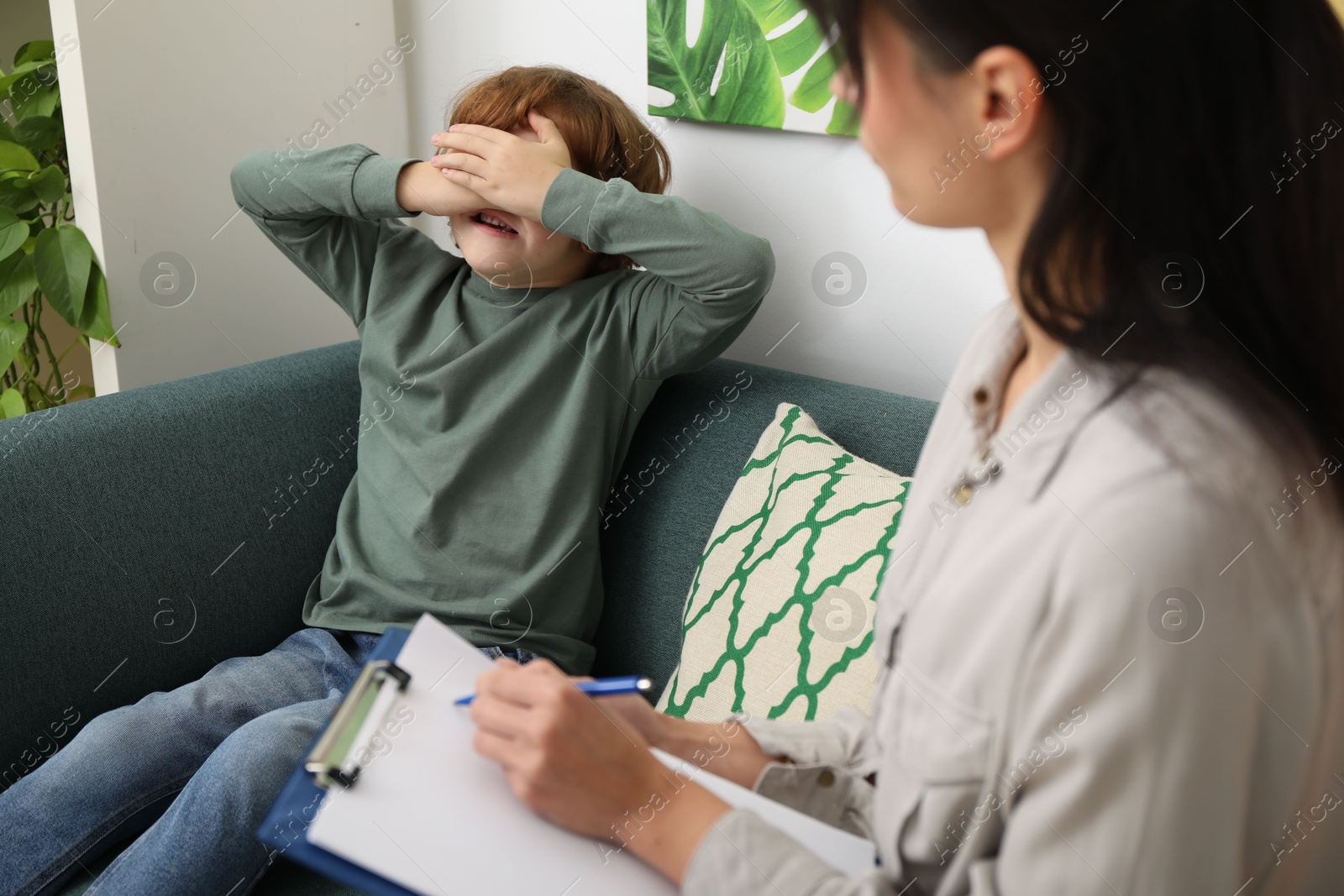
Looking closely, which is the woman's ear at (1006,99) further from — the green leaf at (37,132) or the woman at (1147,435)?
the green leaf at (37,132)

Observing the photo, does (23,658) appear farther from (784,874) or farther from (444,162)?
(784,874)

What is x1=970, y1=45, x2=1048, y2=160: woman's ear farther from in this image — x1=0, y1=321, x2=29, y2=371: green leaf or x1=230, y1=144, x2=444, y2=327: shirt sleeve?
x1=0, y1=321, x2=29, y2=371: green leaf

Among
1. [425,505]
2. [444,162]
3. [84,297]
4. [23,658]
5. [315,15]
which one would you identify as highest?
[315,15]

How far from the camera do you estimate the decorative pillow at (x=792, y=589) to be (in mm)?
1017

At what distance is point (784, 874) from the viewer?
1.79 feet

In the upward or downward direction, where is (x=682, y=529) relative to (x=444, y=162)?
downward

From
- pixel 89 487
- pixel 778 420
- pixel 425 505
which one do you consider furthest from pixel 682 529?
pixel 89 487

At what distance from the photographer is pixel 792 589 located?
1.08 metres

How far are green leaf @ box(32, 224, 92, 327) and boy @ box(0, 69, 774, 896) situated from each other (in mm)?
283

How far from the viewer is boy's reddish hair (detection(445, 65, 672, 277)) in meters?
1.33

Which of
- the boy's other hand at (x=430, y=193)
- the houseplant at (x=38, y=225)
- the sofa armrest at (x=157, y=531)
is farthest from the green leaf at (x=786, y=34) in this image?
the houseplant at (x=38, y=225)

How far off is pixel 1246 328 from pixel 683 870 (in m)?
0.39

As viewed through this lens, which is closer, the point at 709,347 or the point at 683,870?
the point at 683,870

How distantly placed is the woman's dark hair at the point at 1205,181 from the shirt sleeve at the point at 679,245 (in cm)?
76
